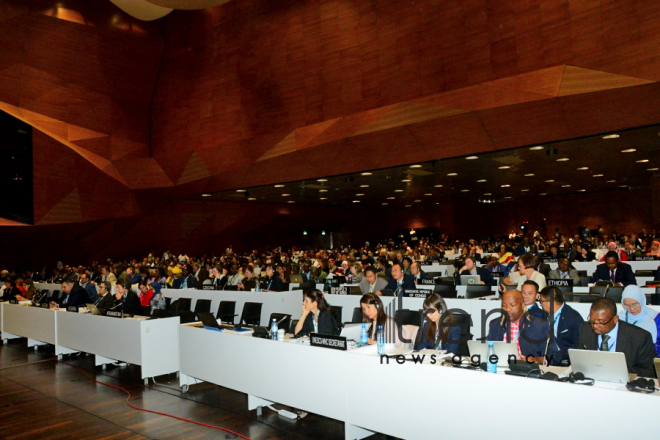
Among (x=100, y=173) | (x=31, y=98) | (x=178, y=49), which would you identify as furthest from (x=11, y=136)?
(x=178, y=49)

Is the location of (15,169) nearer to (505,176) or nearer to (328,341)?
(505,176)

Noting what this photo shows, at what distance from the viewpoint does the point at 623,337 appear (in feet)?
12.3

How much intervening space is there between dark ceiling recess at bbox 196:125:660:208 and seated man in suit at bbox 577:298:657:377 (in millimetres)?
7492

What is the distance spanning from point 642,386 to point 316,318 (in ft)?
10.6

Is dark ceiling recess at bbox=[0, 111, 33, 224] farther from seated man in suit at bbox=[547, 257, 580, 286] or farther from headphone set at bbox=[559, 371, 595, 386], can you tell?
headphone set at bbox=[559, 371, 595, 386]

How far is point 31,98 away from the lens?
58.4 feet

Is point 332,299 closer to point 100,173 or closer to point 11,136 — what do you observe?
point 100,173

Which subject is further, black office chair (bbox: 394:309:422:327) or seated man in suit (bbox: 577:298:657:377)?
black office chair (bbox: 394:309:422:327)

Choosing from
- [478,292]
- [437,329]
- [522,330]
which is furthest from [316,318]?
[478,292]

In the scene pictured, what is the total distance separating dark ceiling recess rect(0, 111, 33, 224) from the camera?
17.4 metres

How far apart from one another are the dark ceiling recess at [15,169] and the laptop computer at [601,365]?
18308mm

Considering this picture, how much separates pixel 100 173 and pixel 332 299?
529 inches

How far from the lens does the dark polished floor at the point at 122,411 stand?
4793 mm

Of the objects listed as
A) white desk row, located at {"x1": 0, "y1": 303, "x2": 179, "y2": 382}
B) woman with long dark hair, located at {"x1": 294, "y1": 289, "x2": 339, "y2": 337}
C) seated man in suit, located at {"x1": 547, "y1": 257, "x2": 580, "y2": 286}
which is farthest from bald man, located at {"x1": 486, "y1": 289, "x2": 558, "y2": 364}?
seated man in suit, located at {"x1": 547, "y1": 257, "x2": 580, "y2": 286}
